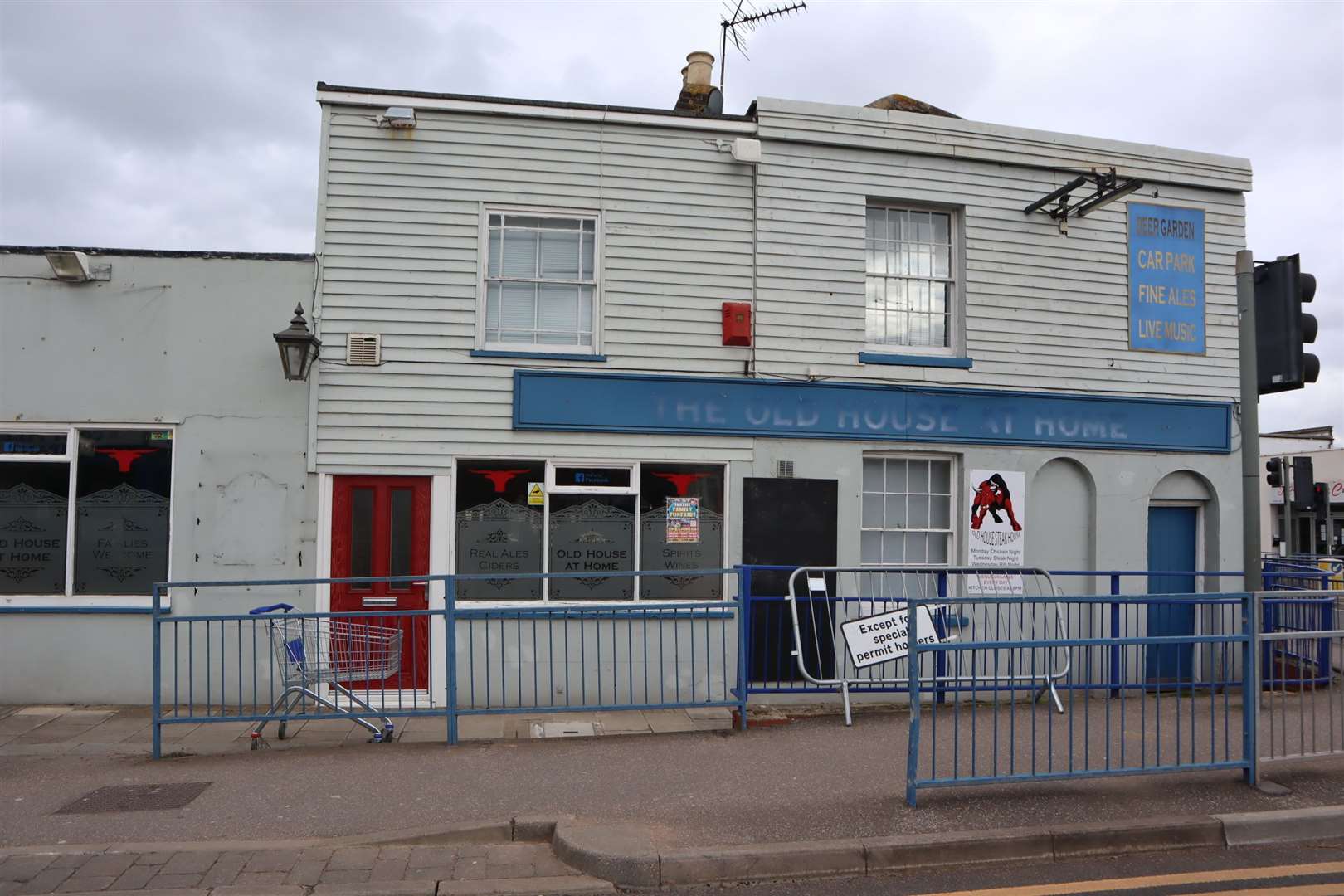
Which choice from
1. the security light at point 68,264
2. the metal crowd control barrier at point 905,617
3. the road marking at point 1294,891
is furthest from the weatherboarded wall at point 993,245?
the security light at point 68,264

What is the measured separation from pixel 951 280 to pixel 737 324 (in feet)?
8.95

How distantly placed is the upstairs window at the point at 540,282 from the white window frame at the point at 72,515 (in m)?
3.42

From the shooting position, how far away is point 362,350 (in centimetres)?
976

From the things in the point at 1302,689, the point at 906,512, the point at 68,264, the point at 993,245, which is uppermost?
the point at 993,245

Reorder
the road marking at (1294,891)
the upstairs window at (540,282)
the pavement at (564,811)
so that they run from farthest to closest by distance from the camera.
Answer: the upstairs window at (540,282), the pavement at (564,811), the road marking at (1294,891)

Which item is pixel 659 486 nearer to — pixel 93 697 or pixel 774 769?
pixel 774 769

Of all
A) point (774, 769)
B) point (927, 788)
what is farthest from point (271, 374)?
point (927, 788)

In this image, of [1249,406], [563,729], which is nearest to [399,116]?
[563,729]

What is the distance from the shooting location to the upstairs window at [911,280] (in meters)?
11.1

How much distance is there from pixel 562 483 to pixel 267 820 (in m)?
4.59

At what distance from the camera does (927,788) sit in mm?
6395

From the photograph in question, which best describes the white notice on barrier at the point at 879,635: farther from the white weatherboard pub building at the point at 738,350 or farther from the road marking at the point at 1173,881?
the road marking at the point at 1173,881

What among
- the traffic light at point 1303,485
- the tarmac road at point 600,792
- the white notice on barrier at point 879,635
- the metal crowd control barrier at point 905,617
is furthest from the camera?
the traffic light at point 1303,485

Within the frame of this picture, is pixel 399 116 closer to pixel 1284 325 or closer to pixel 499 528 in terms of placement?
pixel 499 528
